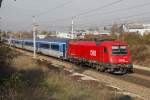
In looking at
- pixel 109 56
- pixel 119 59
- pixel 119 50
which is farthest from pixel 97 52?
pixel 119 59

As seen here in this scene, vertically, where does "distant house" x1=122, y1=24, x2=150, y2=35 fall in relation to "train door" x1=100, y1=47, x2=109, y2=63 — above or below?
above

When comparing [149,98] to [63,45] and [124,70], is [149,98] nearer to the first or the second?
[124,70]

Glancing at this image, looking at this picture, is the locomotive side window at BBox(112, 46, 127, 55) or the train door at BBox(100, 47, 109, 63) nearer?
the locomotive side window at BBox(112, 46, 127, 55)

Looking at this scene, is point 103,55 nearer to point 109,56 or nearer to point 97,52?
point 109,56

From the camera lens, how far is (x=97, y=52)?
101 ft

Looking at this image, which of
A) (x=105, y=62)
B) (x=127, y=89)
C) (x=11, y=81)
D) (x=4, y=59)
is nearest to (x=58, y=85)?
(x=4, y=59)

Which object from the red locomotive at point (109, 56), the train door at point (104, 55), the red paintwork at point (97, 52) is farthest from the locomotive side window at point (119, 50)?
the train door at point (104, 55)

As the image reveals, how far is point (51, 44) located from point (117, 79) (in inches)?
1036

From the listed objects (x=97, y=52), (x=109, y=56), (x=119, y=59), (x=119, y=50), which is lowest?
(x=119, y=59)

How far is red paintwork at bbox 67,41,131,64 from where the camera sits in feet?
93.8

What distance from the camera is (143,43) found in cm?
5312

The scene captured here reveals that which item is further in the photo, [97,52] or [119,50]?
[97,52]

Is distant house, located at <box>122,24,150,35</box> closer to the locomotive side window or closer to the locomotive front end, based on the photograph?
the locomotive side window

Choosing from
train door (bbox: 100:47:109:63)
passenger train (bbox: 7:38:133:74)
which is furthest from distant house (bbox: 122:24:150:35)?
train door (bbox: 100:47:109:63)
